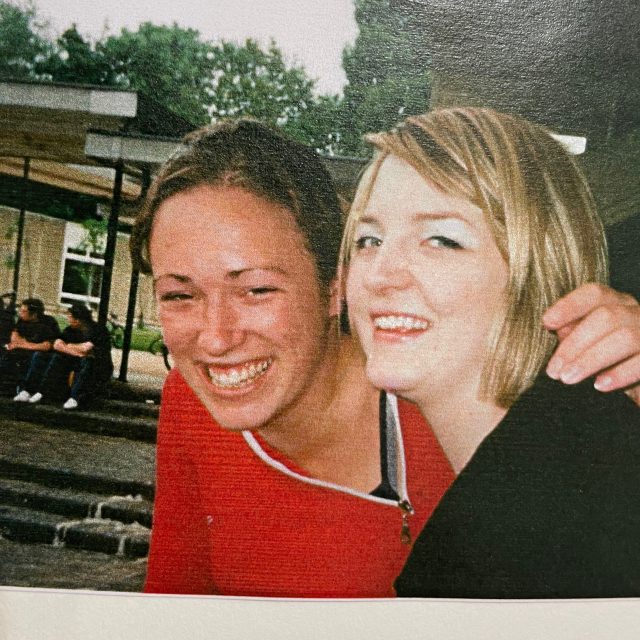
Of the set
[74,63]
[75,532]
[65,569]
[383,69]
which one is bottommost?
[65,569]

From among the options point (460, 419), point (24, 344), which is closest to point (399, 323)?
point (460, 419)

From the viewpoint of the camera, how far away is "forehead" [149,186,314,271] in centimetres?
230

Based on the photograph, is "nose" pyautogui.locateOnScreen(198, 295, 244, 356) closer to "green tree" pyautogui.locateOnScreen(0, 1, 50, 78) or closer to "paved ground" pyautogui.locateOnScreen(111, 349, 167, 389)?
"paved ground" pyautogui.locateOnScreen(111, 349, 167, 389)

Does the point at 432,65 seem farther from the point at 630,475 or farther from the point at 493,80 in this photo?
the point at 630,475

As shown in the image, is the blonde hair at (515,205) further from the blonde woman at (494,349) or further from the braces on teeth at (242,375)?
the braces on teeth at (242,375)

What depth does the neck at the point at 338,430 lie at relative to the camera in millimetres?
2416

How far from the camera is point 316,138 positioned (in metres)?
2.36

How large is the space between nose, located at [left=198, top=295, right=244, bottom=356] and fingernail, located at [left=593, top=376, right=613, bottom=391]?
141 centimetres

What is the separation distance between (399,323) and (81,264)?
1.23 m

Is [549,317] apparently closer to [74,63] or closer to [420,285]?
[420,285]

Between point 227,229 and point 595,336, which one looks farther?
point 595,336

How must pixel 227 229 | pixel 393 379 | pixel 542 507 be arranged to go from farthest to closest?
pixel 542 507 → pixel 393 379 → pixel 227 229

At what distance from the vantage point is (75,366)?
95.3 inches

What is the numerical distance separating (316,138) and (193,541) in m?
1.62
